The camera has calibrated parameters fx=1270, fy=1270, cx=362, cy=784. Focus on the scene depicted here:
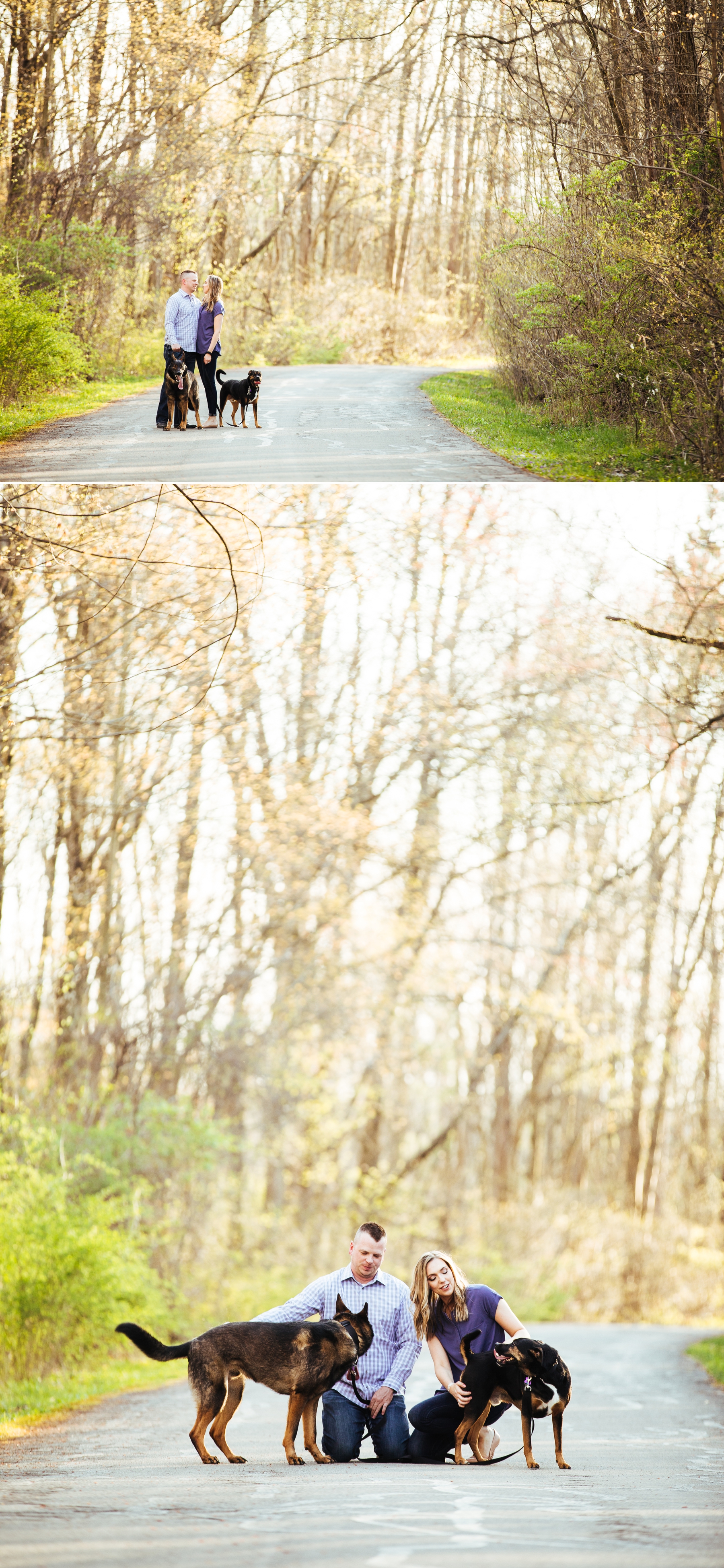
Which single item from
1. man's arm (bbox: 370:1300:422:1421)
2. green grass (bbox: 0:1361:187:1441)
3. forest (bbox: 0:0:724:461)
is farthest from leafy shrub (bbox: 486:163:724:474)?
green grass (bbox: 0:1361:187:1441)

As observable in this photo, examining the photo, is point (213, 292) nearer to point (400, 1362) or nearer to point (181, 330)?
point (181, 330)

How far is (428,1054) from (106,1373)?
40.3 ft

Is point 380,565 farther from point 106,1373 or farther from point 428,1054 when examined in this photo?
point 106,1373

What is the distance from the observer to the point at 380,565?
21.3m

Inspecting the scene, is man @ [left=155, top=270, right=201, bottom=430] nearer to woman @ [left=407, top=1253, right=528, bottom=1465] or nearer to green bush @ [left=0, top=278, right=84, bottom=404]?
green bush @ [left=0, top=278, right=84, bottom=404]

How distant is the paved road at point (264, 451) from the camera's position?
12578 mm

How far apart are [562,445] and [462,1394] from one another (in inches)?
434

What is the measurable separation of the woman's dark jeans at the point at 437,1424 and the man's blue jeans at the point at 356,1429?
0.09 meters

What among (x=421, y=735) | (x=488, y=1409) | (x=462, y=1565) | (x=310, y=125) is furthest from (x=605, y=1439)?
(x=310, y=125)

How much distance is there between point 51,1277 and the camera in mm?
10562

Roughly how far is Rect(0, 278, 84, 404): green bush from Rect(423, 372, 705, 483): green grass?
477cm

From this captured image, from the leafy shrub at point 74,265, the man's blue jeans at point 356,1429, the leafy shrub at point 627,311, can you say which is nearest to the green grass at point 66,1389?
the man's blue jeans at point 356,1429

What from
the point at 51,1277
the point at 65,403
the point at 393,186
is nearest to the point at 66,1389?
the point at 51,1277

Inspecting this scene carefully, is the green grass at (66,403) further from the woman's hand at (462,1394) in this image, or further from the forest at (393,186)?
the woman's hand at (462,1394)
